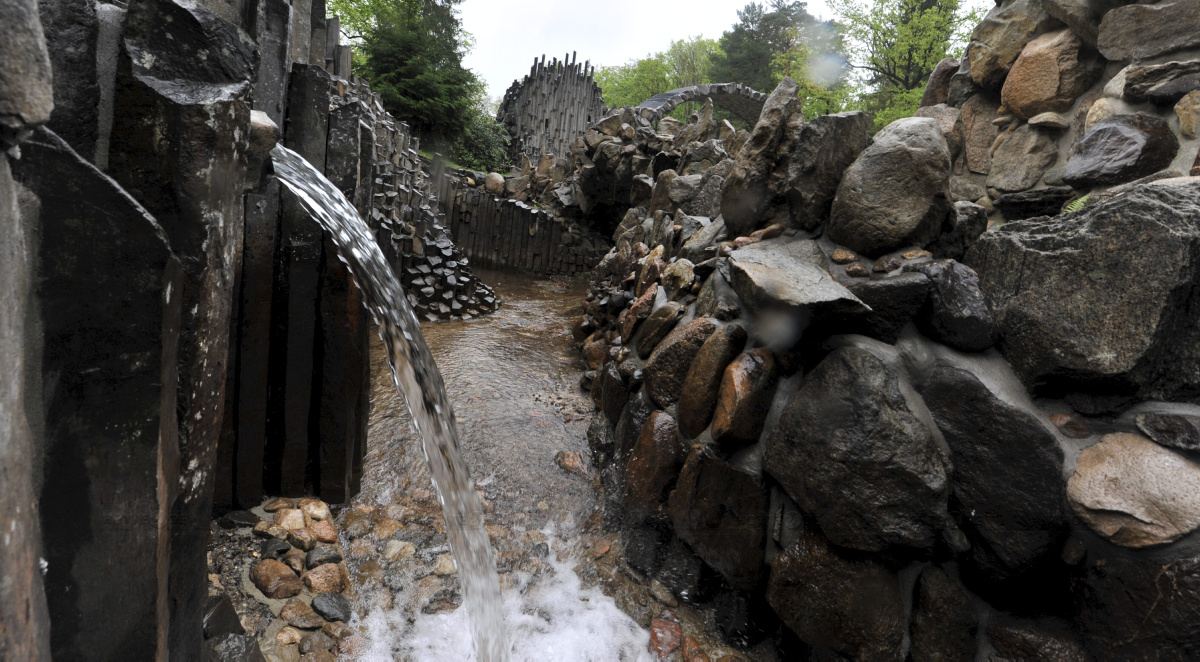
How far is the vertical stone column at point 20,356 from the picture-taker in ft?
1.88

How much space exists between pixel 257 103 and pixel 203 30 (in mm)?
1548

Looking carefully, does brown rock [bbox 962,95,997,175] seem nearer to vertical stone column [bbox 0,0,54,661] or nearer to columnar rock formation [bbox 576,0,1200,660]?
columnar rock formation [bbox 576,0,1200,660]

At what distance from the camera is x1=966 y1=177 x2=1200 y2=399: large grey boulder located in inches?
64.7

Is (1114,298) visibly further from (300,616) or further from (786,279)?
(300,616)

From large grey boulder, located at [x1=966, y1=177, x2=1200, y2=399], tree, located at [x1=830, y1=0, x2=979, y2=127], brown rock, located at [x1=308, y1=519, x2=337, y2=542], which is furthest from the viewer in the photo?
tree, located at [x1=830, y1=0, x2=979, y2=127]

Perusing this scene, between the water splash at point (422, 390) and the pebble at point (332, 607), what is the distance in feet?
1.52

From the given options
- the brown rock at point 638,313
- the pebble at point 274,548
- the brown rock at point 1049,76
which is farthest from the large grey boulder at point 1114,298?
the pebble at point 274,548

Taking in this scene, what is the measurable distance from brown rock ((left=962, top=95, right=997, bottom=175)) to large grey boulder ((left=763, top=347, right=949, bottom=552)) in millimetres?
1785

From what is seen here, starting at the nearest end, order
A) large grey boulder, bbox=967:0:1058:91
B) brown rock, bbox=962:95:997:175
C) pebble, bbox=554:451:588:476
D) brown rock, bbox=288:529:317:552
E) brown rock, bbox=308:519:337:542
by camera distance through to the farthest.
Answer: brown rock, bbox=288:529:317:552, brown rock, bbox=308:519:337:542, large grey boulder, bbox=967:0:1058:91, brown rock, bbox=962:95:997:175, pebble, bbox=554:451:588:476

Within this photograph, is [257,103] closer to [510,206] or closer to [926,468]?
[926,468]

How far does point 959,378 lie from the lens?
6.31ft

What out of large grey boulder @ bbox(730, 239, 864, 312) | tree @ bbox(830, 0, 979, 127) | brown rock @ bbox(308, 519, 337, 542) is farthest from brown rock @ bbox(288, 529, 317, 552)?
tree @ bbox(830, 0, 979, 127)

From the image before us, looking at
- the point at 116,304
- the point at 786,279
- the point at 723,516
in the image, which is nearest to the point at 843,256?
the point at 786,279

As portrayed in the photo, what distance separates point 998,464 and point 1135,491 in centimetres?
32
